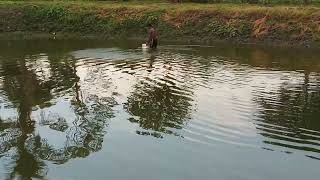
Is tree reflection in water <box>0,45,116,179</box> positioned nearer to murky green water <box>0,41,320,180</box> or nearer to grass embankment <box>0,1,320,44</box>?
murky green water <box>0,41,320,180</box>

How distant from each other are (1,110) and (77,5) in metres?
24.4

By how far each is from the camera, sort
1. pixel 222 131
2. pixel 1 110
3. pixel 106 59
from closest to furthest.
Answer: pixel 222 131 < pixel 1 110 < pixel 106 59

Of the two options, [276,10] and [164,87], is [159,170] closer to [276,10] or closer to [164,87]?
[164,87]

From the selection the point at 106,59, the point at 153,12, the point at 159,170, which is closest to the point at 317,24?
the point at 153,12

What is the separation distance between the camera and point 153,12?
36.4m

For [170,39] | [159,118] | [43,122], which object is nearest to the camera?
[43,122]

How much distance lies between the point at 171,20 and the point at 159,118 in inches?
858

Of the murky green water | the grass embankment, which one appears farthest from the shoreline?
the murky green water

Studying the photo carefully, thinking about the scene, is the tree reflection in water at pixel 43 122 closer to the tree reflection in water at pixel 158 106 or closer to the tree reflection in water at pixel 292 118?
the tree reflection in water at pixel 158 106

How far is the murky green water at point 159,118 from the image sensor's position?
1074 centimetres

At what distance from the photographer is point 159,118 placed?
14.3 metres

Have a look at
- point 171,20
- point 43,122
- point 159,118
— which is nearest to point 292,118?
A: point 159,118

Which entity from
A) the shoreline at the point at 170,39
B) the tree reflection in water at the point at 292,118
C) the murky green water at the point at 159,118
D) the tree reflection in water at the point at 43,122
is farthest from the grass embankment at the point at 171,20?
the tree reflection in water at the point at 292,118

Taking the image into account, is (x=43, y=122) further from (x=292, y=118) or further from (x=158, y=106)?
(x=292, y=118)
